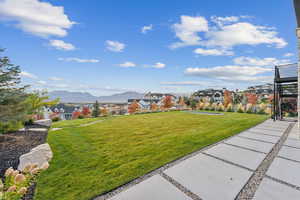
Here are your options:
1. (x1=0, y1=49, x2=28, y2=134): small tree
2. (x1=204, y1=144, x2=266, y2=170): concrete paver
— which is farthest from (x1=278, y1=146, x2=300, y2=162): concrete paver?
(x1=0, y1=49, x2=28, y2=134): small tree

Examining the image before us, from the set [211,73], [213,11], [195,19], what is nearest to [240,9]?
[213,11]

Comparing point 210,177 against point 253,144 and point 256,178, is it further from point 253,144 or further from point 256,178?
point 253,144

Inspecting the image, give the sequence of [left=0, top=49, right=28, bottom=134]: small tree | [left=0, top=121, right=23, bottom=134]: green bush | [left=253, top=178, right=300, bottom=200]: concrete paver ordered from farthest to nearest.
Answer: [left=0, top=121, right=23, bottom=134]: green bush, [left=0, top=49, right=28, bottom=134]: small tree, [left=253, top=178, right=300, bottom=200]: concrete paver

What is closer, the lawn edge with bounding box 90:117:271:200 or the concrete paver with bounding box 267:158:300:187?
the lawn edge with bounding box 90:117:271:200

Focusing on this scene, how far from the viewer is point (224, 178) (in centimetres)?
157

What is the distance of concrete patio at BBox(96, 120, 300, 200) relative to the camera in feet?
4.32

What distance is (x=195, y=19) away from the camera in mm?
6621

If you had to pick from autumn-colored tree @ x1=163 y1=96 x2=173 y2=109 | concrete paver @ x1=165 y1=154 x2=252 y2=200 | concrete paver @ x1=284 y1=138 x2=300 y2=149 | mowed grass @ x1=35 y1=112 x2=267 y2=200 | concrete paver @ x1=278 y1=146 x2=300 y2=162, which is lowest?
mowed grass @ x1=35 y1=112 x2=267 y2=200

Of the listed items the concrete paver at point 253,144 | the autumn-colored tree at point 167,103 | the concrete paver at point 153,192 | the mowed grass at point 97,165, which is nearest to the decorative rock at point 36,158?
the mowed grass at point 97,165

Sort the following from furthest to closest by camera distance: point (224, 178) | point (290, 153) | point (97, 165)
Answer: point (290, 153)
point (97, 165)
point (224, 178)

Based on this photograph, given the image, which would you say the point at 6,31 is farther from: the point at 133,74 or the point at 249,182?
the point at 133,74

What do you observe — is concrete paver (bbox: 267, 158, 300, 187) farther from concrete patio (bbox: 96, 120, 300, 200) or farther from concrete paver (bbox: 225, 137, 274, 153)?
concrete paver (bbox: 225, 137, 274, 153)

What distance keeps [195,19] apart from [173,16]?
46.3 inches

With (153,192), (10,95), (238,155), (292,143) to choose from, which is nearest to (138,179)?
(153,192)
